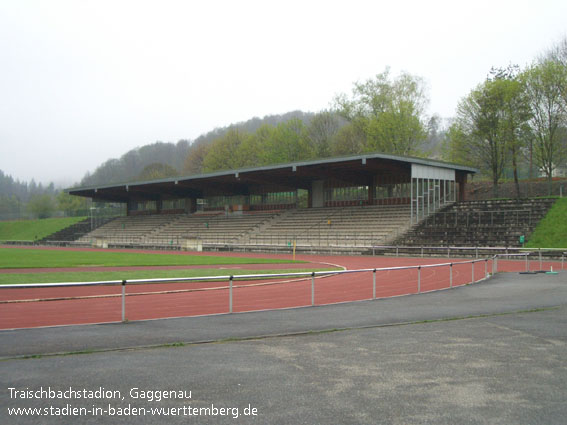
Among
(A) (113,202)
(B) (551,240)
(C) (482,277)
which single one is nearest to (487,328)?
(C) (482,277)

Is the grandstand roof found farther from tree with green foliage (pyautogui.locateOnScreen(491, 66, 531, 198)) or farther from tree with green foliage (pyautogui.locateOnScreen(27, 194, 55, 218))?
tree with green foliage (pyautogui.locateOnScreen(27, 194, 55, 218))

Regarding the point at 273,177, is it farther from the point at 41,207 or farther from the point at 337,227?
the point at 41,207

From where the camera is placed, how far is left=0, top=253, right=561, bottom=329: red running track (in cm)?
1091

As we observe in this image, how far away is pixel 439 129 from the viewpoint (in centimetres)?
9681

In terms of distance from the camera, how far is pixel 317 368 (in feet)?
20.6

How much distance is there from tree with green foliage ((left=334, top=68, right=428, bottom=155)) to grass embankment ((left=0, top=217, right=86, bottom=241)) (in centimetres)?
A: 4772

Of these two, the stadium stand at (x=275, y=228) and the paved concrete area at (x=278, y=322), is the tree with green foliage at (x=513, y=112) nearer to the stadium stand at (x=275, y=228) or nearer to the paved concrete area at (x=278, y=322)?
the stadium stand at (x=275, y=228)

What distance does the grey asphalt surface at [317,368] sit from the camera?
4754 mm

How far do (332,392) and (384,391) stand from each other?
58cm

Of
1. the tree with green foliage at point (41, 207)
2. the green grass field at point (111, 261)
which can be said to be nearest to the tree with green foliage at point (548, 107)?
the green grass field at point (111, 261)

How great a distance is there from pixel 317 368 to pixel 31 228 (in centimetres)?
8407

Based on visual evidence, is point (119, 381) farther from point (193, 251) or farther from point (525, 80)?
point (525, 80)

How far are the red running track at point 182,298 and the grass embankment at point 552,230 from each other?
635 inches

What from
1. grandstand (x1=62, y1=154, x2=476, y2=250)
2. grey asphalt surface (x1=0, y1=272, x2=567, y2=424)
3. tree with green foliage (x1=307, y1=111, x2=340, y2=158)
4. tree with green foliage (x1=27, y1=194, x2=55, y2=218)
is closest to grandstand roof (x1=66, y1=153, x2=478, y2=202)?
grandstand (x1=62, y1=154, x2=476, y2=250)
